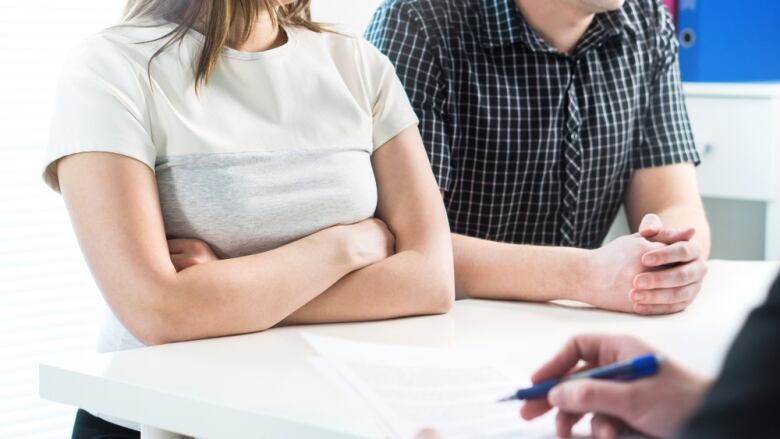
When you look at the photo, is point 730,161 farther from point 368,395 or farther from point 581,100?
point 368,395

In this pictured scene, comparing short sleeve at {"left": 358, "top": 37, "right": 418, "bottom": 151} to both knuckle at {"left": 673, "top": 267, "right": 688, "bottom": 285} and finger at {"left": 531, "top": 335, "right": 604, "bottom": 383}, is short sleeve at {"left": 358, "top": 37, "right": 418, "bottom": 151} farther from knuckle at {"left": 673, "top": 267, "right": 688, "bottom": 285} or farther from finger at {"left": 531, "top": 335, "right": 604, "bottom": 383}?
finger at {"left": 531, "top": 335, "right": 604, "bottom": 383}

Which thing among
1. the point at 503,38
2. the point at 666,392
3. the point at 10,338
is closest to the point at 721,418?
the point at 666,392

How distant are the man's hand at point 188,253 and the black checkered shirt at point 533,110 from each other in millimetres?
555

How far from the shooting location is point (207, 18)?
127cm

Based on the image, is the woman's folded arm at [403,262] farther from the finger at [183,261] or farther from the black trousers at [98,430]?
the black trousers at [98,430]

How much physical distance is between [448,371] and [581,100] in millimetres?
1079

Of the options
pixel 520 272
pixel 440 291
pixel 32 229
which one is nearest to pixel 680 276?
pixel 520 272

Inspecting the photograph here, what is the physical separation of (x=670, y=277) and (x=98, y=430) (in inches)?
29.6

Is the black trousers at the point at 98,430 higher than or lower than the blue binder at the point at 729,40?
lower

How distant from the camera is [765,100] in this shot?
2428mm

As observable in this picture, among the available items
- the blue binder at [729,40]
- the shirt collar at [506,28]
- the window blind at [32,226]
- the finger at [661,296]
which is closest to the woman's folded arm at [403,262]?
the finger at [661,296]

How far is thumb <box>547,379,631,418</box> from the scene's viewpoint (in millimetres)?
644

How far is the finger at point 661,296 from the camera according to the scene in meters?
1.24

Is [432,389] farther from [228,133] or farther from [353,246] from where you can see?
[228,133]
